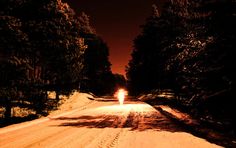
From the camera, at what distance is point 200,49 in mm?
17328

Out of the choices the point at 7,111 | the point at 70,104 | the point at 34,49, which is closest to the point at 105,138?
the point at 7,111

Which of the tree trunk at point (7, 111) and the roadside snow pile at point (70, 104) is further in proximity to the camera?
the roadside snow pile at point (70, 104)

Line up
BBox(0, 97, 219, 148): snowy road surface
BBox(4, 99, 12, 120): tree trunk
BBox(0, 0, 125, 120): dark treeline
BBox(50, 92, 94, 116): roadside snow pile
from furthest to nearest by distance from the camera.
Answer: BBox(50, 92, 94, 116): roadside snow pile → BBox(4, 99, 12, 120): tree trunk → BBox(0, 0, 125, 120): dark treeline → BBox(0, 97, 219, 148): snowy road surface

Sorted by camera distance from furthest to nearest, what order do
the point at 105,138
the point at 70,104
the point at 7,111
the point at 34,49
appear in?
1. the point at 70,104
2. the point at 34,49
3. the point at 7,111
4. the point at 105,138

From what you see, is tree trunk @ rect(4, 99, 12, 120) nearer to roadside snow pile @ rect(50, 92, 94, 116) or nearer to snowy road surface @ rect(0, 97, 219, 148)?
roadside snow pile @ rect(50, 92, 94, 116)

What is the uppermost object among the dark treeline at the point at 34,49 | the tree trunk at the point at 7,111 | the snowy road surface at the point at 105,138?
the dark treeline at the point at 34,49

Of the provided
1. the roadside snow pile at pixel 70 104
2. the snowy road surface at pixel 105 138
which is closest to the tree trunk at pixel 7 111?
the roadside snow pile at pixel 70 104

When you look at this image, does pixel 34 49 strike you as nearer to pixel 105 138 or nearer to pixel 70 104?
pixel 70 104

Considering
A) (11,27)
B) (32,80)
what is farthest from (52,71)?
(11,27)

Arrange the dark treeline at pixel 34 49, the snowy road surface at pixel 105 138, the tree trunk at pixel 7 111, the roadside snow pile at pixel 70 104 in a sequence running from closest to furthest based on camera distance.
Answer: the snowy road surface at pixel 105 138 < the dark treeline at pixel 34 49 < the tree trunk at pixel 7 111 < the roadside snow pile at pixel 70 104

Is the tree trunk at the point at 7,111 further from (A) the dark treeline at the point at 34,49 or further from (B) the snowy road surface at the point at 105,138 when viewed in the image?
(B) the snowy road surface at the point at 105,138

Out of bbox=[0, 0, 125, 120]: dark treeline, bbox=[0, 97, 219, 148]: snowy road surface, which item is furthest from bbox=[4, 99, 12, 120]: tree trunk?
bbox=[0, 97, 219, 148]: snowy road surface

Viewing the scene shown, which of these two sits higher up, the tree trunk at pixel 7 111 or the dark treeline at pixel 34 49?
the dark treeline at pixel 34 49

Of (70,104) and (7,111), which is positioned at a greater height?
(70,104)
